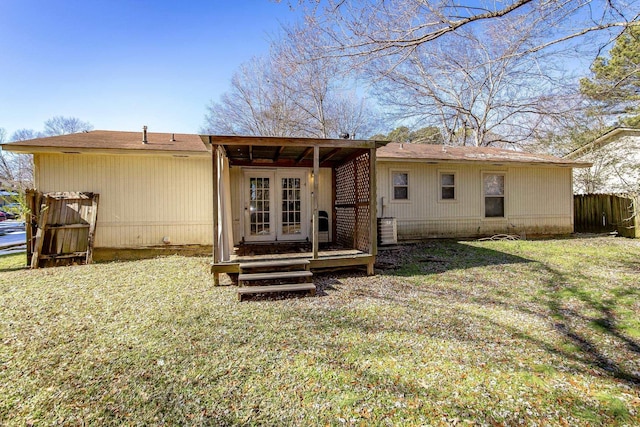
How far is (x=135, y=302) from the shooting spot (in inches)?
167

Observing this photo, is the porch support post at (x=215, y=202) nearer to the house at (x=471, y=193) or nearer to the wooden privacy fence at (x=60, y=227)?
the wooden privacy fence at (x=60, y=227)

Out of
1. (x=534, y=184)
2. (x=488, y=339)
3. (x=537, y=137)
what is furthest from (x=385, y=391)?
(x=537, y=137)

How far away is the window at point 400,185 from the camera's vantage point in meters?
9.07

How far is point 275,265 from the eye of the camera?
5047mm

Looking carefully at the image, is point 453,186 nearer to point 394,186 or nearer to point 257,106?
point 394,186

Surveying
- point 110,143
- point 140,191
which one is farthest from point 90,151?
point 140,191

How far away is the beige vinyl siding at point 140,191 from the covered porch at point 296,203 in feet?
2.74

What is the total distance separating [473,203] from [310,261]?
6.82m

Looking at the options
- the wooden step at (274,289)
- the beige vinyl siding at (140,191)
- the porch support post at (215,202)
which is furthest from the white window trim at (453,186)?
the porch support post at (215,202)

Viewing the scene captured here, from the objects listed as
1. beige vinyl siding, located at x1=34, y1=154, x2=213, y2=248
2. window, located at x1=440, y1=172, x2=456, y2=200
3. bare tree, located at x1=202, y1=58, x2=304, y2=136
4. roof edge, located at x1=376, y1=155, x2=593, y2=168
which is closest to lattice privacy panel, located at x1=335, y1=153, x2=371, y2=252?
roof edge, located at x1=376, y1=155, x2=593, y2=168

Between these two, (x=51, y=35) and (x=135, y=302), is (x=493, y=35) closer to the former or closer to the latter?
(x=135, y=302)

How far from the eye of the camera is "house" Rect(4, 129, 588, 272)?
5.96 m

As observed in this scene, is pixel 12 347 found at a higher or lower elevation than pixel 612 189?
lower

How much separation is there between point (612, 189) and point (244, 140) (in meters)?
16.5
